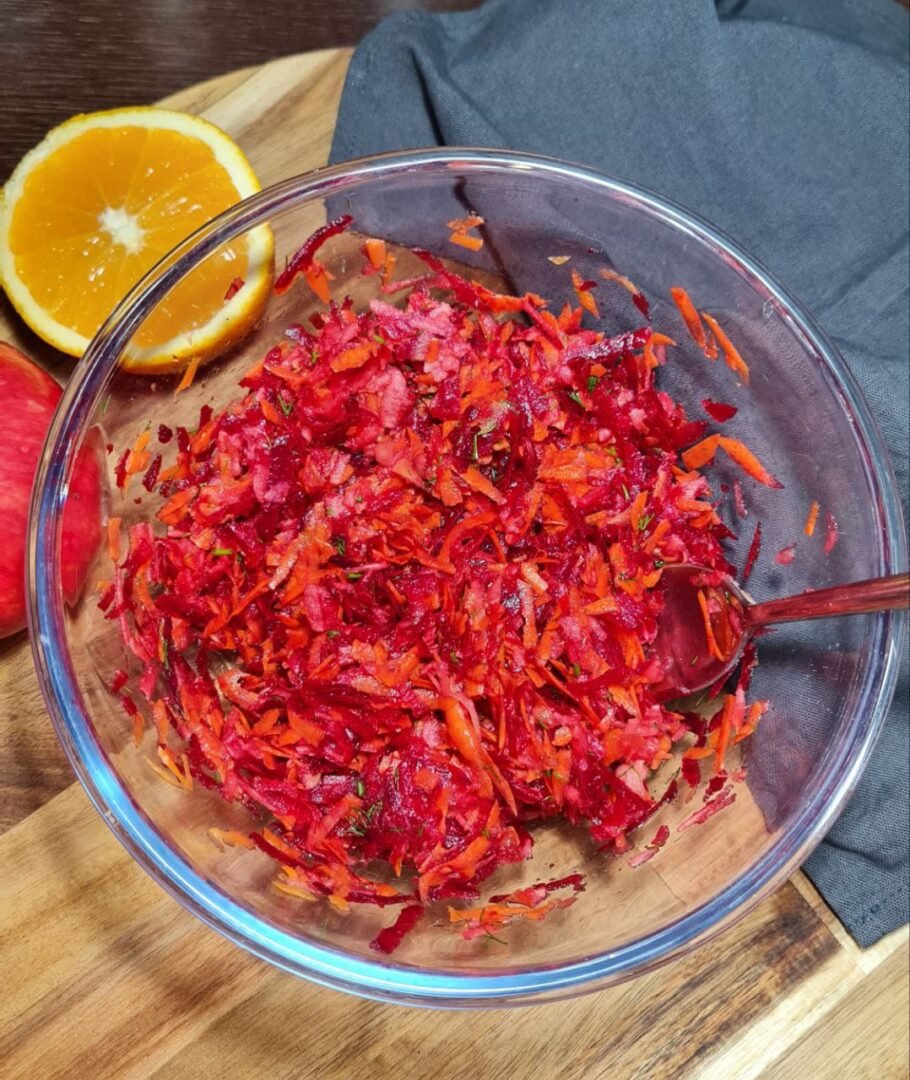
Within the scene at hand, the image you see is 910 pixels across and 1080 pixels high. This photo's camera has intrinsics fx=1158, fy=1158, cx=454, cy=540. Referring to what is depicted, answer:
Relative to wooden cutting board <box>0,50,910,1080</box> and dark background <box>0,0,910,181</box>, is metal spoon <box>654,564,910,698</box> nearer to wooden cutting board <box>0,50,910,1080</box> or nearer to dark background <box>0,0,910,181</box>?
wooden cutting board <box>0,50,910,1080</box>

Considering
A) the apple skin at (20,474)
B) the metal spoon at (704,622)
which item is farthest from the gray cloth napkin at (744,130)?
the apple skin at (20,474)

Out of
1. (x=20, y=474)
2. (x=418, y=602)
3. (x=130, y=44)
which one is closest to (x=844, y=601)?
(x=418, y=602)

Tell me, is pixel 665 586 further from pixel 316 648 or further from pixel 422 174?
pixel 422 174

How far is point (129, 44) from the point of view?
2.09m

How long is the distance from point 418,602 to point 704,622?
1.36 ft

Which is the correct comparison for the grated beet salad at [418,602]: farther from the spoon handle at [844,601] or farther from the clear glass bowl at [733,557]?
the spoon handle at [844,601]

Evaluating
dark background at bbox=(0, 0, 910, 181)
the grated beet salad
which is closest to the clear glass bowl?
the grated beet salad

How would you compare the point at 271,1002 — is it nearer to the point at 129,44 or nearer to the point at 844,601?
the point at 844,601

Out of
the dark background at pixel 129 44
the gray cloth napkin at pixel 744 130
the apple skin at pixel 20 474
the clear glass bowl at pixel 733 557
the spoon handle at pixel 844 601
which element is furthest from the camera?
the dark background at pixel 129 44

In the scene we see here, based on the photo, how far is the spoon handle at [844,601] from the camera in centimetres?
143

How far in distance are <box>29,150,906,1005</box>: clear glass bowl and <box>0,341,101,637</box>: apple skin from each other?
4 cm

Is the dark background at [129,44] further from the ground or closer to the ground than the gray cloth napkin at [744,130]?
further from the ground

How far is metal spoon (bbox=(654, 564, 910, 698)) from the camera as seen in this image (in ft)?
5.33

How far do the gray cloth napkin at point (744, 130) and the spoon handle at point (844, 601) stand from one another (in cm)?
47
